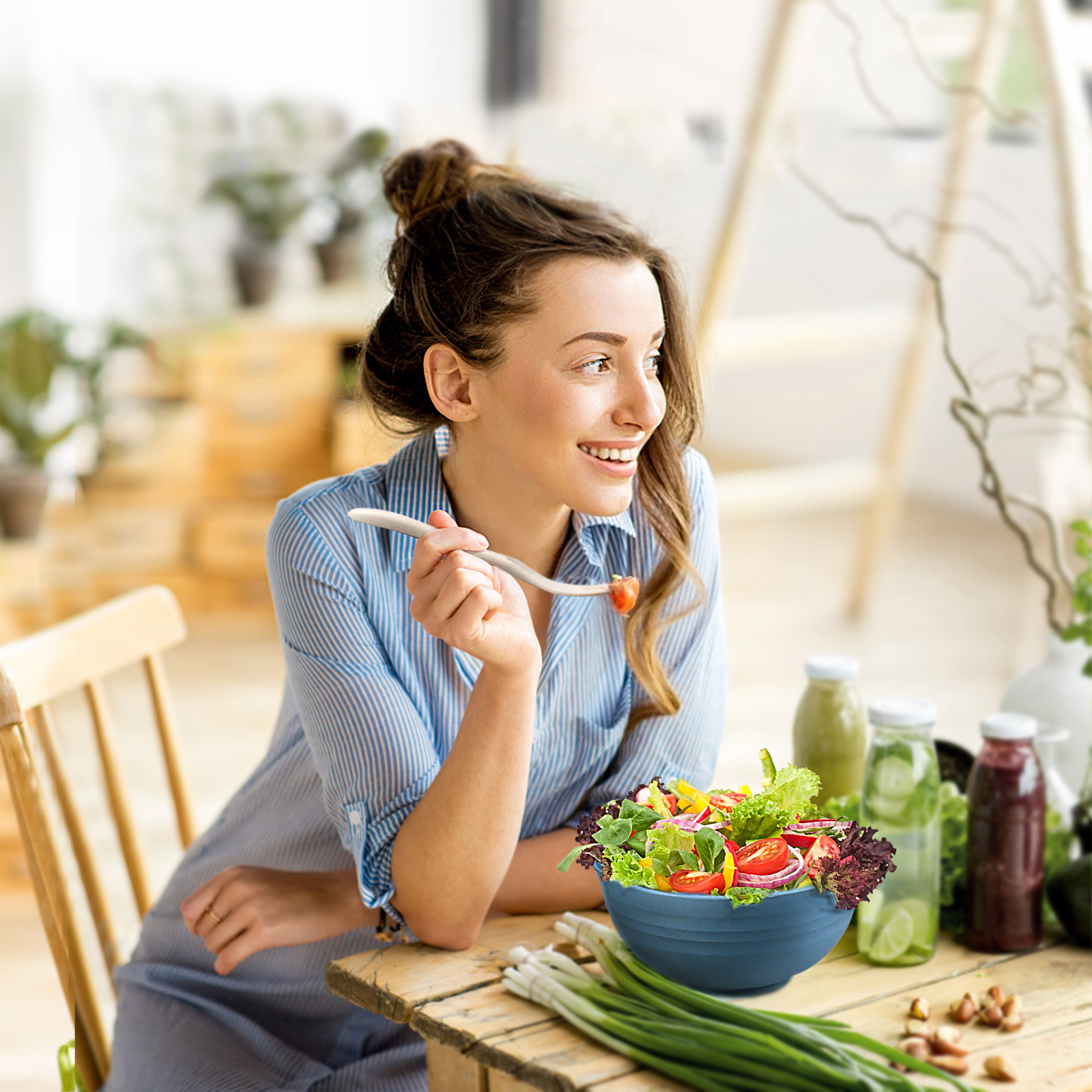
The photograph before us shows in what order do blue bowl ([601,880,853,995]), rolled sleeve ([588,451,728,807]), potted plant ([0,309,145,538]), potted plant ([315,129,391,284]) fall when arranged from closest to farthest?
blue bowl ([601,880,853,995]), rolled sleeve ([588,451,728,807]), potted plant ([0,309,145,538]), potted plant ([315,129,391,284])

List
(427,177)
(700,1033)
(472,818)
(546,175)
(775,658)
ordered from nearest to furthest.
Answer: (700,1033) → (472,818) → (427,177) → (546,175) → (775,658)

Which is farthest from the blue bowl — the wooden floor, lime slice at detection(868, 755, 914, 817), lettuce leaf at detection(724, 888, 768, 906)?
the wooden floor

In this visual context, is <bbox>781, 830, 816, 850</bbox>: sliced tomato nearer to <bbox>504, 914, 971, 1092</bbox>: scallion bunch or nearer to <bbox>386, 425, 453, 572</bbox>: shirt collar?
<bbox>504, 914, 971, 1092</bbox>: scallion bunch

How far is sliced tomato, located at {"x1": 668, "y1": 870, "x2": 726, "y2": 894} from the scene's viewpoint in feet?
3.47

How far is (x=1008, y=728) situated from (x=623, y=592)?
341mm

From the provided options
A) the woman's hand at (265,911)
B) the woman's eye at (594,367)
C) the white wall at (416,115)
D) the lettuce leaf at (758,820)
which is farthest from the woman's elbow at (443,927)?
the white wall at (416,115)

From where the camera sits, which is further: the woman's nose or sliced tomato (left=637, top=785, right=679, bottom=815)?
the woman's nose

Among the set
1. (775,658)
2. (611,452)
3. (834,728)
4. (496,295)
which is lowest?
(775,658)

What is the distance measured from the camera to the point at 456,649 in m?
1.32

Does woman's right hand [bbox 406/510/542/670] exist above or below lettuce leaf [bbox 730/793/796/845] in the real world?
above

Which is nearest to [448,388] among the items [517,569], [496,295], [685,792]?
[496,295]

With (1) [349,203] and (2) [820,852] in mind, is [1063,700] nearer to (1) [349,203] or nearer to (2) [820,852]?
(2) [820,852]

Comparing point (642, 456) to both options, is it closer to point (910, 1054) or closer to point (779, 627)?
point (910, 1054)

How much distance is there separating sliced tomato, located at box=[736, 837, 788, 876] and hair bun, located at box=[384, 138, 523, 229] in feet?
2.14
